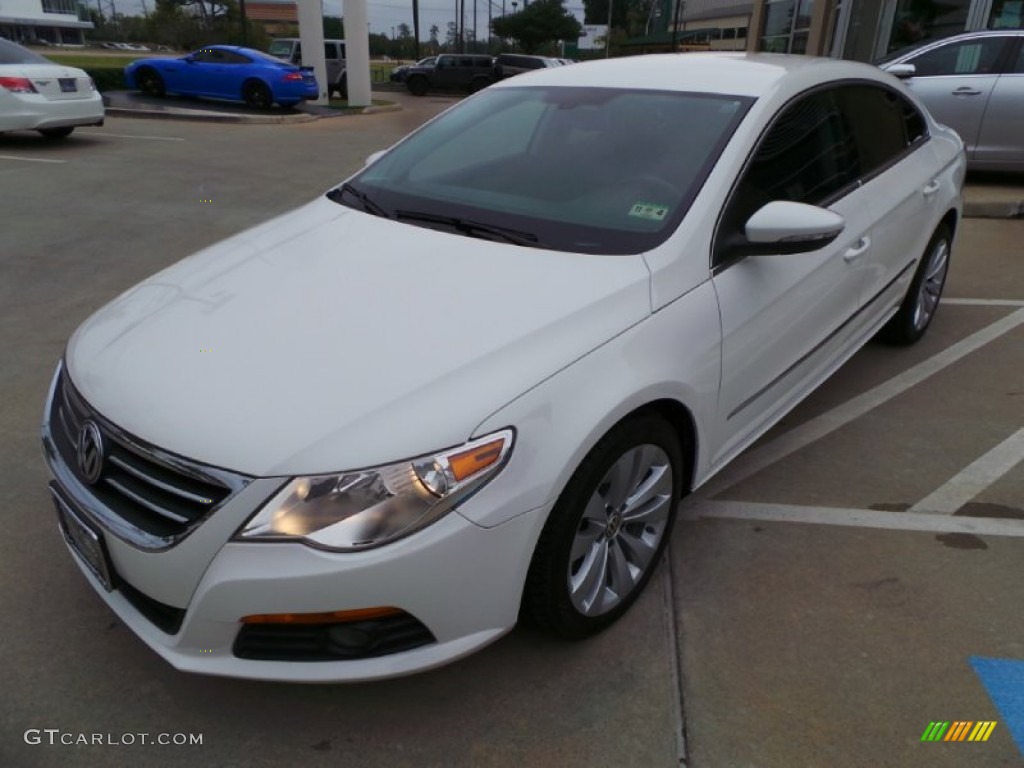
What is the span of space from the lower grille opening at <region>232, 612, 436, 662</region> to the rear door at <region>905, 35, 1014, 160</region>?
8.41 m

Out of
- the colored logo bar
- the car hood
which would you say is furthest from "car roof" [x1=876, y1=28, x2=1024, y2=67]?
the colored logo bar

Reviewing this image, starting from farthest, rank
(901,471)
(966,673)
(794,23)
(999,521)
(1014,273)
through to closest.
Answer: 1. (794,23)
2. (1014,273)
3. (901,471)
4. (999,521)
5. (966,673)

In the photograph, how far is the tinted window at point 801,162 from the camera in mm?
2760

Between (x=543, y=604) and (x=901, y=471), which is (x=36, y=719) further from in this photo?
(x=901, y=471)

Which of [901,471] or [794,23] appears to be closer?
[901,471]

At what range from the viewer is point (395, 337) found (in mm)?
2178

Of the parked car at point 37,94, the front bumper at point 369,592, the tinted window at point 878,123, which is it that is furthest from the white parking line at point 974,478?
the parked car at point 37,94

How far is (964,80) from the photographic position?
27.3 ft

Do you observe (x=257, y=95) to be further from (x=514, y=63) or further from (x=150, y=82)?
(x=514, y=63)

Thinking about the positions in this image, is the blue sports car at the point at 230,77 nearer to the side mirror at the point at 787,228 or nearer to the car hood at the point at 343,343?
the car hood at the point at 343,343

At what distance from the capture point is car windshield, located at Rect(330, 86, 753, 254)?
268 cm

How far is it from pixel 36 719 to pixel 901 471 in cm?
319

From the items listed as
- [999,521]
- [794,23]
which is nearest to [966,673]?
[999,521]

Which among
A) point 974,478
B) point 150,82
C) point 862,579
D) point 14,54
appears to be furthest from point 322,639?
point 150,82
